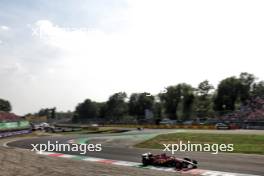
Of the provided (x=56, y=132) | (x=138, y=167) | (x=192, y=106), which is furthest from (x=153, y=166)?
(x=192, y=106)

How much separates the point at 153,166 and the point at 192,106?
96.2m

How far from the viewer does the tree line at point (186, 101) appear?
110m

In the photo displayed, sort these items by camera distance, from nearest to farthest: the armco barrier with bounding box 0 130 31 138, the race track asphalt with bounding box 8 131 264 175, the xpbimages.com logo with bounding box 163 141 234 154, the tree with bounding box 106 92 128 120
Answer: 1. the race track asphalt with bounding box 8 131 264 175
2. the xpbimages.com logo with bounding box 163 141 234 154
3. the armco barrier with bounding box 0 130 31 138
4. the tree with bounding box 106 92 128 120

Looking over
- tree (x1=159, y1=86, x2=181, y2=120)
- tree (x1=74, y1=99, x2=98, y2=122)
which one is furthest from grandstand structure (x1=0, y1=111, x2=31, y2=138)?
tree (x1=74, y1=99, x2=98, y2=122)

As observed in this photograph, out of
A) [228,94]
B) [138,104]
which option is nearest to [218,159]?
[228,94]

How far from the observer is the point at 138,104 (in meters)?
136

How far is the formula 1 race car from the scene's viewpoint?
79.3ft

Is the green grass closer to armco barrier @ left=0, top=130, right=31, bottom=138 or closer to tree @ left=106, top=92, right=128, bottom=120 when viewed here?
armco barrier @ left=0, top=130, right=31, bottom=138

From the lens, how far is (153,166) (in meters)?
25.4

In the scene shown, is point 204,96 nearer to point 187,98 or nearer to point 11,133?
point 187,98

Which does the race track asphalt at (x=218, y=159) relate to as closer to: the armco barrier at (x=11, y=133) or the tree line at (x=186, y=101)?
the armco barrier at (x=11, y=133)

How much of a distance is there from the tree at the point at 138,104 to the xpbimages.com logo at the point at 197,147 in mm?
90902

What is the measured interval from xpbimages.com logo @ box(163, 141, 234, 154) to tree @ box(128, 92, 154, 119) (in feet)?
298

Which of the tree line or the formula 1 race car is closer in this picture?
the formula 1 race car
